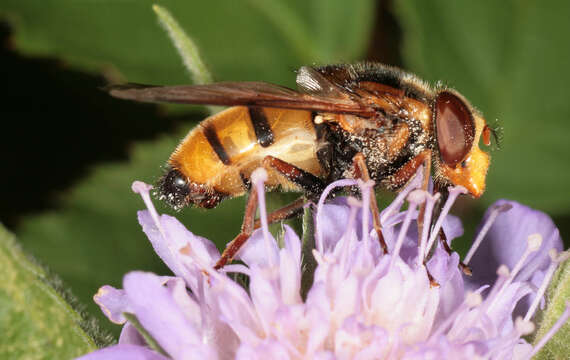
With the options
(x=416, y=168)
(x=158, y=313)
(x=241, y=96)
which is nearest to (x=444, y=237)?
(x=416, y=168)

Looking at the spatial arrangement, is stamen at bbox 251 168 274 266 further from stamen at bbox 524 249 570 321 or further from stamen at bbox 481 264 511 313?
stamen at bbox 524 249 570 321

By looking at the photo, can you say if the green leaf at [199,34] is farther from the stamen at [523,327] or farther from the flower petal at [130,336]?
the stamen at [523,327]

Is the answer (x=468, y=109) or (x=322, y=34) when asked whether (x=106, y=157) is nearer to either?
(x=322, y=34)

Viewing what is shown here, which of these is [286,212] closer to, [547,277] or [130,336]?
[130,336]

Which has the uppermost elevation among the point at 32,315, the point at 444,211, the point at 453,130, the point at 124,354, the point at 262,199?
the point at 453,130

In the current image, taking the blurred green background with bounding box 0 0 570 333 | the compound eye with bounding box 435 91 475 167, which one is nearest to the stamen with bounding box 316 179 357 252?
the compound eye with bounding box 435 91 475 167

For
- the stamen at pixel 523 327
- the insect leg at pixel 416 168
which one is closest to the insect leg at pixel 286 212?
the insect leg at pixel 416 168

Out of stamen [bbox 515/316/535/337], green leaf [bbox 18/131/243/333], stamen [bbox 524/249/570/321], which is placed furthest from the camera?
green leaf [bbox 18/131/243/333]
